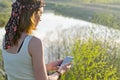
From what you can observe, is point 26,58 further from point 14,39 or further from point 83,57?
point 83,57

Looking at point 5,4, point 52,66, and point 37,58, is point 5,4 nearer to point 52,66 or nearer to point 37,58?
point 52,66

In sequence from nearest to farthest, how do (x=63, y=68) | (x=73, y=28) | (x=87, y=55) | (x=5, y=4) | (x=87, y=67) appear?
(x=63, y=68), (x=87, y=55), (x=87, y=67), (x=73, y=28), (x=5, y=4)

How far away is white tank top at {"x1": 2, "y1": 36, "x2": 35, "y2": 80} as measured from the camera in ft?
3.77

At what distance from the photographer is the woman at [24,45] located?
1134 mm

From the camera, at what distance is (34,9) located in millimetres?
1166

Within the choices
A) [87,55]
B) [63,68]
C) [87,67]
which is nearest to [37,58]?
[63,68]

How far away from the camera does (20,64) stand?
1.18 m

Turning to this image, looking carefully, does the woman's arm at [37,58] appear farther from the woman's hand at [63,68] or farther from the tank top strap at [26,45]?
the woman's hand at [63,68]

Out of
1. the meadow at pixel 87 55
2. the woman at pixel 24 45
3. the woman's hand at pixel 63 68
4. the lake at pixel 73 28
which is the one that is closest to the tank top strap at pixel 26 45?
the woman at pixel 24 45

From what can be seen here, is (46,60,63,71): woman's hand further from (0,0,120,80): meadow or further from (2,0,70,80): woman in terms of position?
(0,0,120,80): meadow

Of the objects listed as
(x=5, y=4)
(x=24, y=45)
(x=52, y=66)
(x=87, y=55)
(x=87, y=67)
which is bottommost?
(x=5, y=4)

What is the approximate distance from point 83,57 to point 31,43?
4164 millimetres

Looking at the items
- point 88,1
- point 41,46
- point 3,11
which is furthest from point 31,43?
point 88,1

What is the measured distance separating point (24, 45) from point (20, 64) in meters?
0.08
